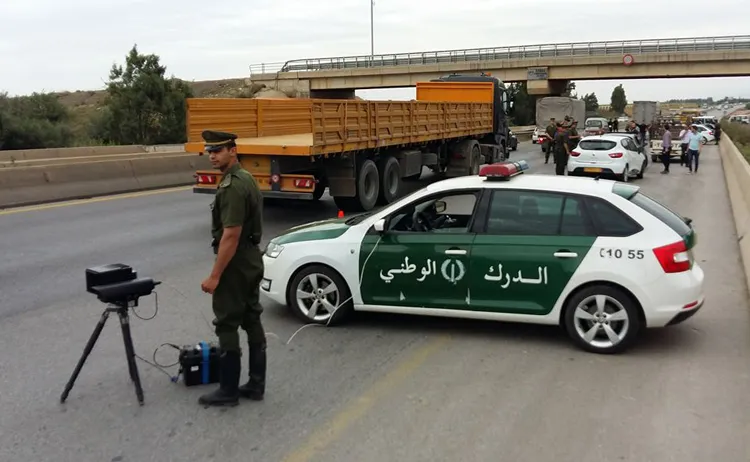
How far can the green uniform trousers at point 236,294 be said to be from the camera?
15.2 ft

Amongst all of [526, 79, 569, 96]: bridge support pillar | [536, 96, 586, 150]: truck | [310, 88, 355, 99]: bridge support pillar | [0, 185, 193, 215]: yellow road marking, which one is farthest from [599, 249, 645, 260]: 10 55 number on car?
[310, 88, 355, 99]: bridge support pillar

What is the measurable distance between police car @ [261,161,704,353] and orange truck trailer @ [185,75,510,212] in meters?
5.29

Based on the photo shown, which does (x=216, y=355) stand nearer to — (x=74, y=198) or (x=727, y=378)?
(x=727, y=378)

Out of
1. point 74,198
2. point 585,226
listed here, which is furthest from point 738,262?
point 74,198

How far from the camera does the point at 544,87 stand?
60.8 metres

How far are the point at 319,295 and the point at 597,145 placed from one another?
57.8 feet

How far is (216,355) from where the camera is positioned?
5188 mm

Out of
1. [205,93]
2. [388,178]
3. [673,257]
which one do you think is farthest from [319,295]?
[205,93]

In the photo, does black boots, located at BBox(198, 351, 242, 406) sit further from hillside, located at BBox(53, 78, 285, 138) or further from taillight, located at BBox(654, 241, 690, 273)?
hillside, located at BBox(53, 78, 285, 138)

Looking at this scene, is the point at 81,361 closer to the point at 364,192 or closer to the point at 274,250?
the point at 274,250

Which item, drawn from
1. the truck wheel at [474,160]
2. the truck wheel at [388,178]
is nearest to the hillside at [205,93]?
the truck wheel at [474,160]

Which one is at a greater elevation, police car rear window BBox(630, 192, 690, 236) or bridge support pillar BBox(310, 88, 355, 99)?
bridge support pillar BBox(310, 88, 355, 99)

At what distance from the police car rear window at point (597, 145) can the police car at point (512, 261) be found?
53.7 feet

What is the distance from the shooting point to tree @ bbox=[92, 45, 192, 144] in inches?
1724
